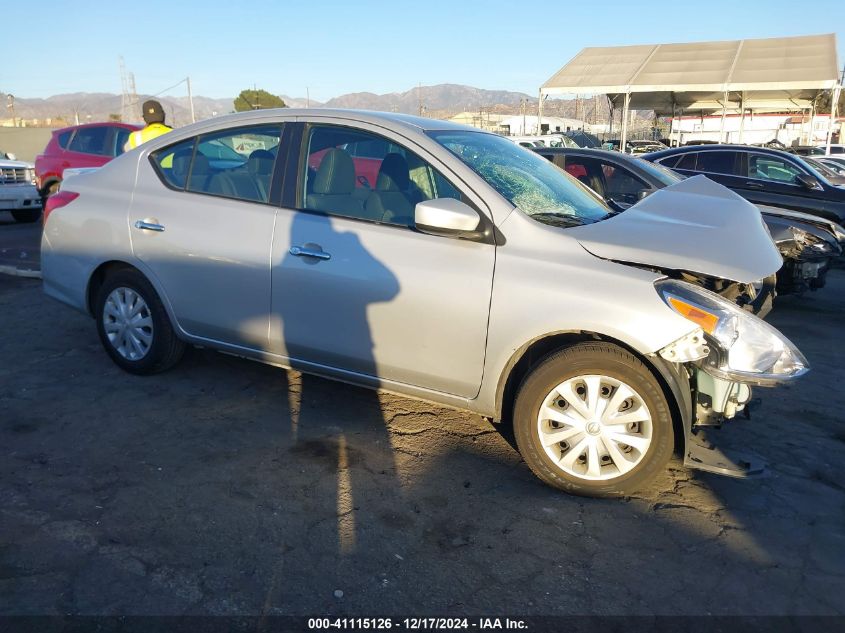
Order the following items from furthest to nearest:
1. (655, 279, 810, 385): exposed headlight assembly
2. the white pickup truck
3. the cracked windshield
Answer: the white pickup truck, the cracked windshield, (655, 279, 810, 385): exposed headlight assembly

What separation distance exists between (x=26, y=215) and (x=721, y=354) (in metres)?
13.2

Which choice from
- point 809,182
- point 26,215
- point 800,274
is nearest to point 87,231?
point 800,274

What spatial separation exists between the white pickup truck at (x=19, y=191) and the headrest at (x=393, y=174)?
34.9 ft

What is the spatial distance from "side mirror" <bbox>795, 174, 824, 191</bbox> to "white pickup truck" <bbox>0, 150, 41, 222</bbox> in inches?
487

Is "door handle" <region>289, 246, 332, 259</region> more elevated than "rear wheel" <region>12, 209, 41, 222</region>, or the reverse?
"door handle" <region>289, 246, 332, 259</region>

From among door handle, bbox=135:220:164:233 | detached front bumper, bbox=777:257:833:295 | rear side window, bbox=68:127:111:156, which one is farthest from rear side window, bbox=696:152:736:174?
rear side window, bbox=68:127:111:156

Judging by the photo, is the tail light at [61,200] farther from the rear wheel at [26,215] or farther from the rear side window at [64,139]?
the rear wheel at [26,215]

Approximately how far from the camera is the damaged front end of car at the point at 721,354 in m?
3.08

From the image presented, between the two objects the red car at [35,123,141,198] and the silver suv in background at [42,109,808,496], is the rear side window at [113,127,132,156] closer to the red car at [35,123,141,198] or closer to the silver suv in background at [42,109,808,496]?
the red car at [35,123,141,198]

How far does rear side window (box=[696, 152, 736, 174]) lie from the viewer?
9.61m

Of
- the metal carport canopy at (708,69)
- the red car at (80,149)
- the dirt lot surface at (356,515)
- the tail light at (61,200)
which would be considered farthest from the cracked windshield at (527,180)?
the metal carport canopy at (708,69)

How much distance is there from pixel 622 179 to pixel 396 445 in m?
4.84

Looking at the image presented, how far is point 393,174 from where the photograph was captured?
3.90m

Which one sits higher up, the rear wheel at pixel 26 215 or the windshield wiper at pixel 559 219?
the windshield wiper at pixel 559 219
